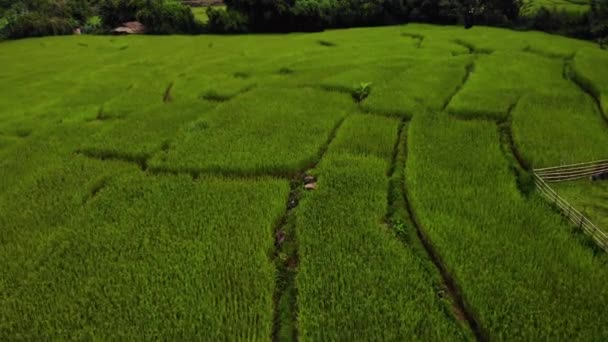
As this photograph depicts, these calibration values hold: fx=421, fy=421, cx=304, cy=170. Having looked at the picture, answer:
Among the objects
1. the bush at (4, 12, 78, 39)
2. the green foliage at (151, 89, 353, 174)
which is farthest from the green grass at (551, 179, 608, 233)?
the bush at (4, 12, 78, 39)

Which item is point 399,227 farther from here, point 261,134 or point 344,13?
point 344,13

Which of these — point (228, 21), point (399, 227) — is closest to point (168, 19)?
point (228, 21)

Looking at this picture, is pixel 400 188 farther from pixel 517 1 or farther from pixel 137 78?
pixel 517 1

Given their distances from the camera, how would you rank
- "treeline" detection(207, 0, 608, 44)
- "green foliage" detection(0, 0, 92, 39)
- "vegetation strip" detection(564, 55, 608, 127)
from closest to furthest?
"vegetation strip" detection(564, 55, 608, 127) → "treeline" detection(207, 0, 608, 44) → "green foliage" detection(0, 0, 92, 39)

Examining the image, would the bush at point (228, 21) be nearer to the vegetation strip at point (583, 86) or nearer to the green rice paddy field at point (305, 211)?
the green rice paddy field at point (305, 211)

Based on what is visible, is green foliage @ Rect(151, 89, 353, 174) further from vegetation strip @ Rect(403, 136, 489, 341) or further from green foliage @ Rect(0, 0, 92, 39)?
green foliage @ Rect(0, 0, 92, 39)

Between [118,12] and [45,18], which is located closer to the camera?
[45,18]

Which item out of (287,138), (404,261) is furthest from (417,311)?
(287,138)

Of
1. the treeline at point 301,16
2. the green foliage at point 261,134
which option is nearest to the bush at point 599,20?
the treeline at point 301,16
